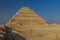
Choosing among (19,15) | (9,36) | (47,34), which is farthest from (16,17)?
(9,36)

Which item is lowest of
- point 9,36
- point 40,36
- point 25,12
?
point 9,36

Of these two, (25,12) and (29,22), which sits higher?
(25,12)

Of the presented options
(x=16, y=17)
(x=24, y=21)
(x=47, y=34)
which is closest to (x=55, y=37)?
(x=47, y=34)

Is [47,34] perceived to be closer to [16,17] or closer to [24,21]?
[24,21]

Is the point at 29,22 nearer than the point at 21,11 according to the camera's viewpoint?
Yes

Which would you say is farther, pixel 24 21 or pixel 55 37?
pixel 24 21

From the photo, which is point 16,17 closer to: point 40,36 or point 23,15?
point 23,15

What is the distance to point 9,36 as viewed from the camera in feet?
18.1

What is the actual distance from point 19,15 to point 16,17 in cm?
75

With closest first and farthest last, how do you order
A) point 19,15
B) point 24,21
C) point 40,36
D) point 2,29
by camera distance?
point 2,29 → point 40,36 → point 24,21 → point 19,15

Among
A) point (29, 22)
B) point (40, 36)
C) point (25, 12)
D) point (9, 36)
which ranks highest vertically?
point (25, 12)

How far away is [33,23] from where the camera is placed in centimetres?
3612

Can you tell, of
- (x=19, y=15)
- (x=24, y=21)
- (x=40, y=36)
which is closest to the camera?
(x=40, y=36)

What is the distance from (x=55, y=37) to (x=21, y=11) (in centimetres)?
1771
